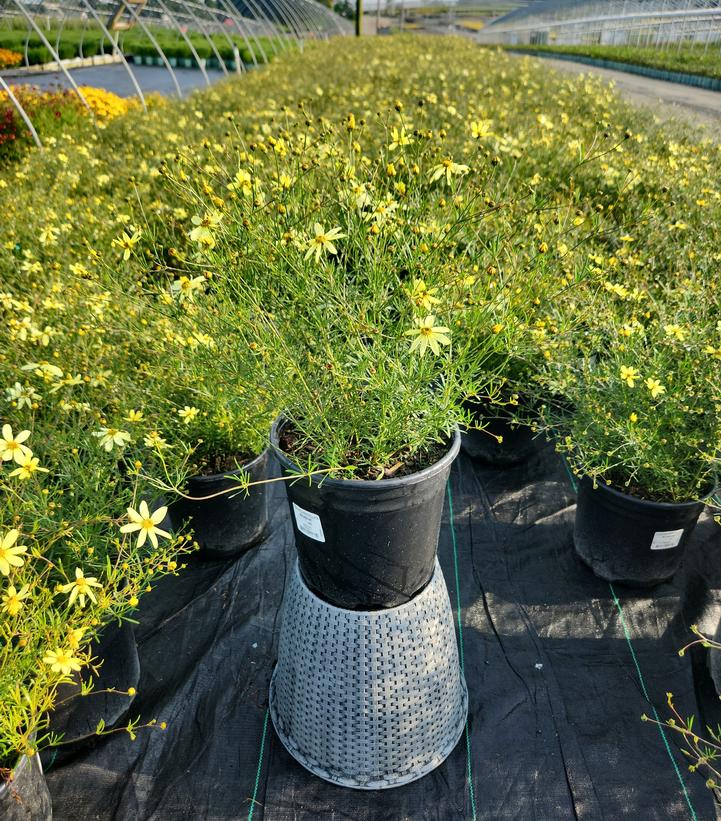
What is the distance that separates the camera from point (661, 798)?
166 centimetres

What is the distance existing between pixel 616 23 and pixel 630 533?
20.6 metres

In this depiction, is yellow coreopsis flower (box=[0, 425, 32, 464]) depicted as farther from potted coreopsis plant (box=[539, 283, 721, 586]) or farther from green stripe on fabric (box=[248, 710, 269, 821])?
potted coreopsis plant (box=[539, 283, 721, 586])

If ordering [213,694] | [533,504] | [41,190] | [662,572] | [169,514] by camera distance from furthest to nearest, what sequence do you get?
[41,190]
[533,504]
[169,514]
[662,572]
[213,694]

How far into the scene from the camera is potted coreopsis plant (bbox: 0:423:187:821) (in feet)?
4.10

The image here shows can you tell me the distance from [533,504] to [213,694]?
1516 millimetres

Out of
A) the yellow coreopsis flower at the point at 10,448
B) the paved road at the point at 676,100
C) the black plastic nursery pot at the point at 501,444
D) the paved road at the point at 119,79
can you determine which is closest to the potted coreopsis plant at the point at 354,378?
the yellow coreopsis flower at the point at 10,448

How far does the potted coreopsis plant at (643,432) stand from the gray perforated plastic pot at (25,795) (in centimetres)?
166

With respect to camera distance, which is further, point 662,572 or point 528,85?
point 528,85

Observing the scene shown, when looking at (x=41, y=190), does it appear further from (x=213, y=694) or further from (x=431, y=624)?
(x=431, y=624)

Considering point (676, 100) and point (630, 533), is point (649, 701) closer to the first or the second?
point (630, 533)

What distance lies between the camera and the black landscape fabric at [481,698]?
1663mm

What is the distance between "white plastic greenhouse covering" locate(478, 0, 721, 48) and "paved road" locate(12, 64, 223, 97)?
957 centimetres

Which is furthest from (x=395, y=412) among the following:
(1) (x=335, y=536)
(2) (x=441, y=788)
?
(2) (x=441, y=788)

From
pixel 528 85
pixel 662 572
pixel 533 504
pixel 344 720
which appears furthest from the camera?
pixel 528 85
